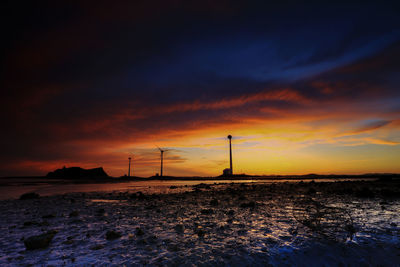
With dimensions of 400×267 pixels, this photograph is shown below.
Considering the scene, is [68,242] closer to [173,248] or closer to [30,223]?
[173,248]

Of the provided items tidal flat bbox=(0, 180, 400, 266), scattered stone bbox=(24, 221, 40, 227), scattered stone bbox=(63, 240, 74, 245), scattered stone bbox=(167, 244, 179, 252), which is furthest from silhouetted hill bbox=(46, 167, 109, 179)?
scattered stone bbox=(167, 244, 179, 252)

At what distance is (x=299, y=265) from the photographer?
4.75 metres

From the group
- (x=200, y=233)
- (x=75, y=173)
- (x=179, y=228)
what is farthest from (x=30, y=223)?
(x=75, y=173)

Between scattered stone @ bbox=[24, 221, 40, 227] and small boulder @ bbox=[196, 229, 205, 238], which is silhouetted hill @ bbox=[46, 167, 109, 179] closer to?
scattered stone @ bbox=[24, 221, 40, 227]

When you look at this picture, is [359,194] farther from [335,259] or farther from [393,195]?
[335,259]

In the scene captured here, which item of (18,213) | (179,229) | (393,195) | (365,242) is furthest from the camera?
(393,195)

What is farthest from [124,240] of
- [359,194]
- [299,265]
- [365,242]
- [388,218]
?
[359,194]

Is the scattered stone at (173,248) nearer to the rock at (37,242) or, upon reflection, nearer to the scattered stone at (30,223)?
the rock at (37,242)

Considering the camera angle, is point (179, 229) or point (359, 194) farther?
point (359, 194)

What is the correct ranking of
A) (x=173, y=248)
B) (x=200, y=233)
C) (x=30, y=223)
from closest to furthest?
1. (x=173, y=248)
2. (x=200, y=233)
3. (x=30, y=223)

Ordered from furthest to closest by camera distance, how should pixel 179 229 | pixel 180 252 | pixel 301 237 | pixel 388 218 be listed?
1. pixel 388 218
2. pixel 179 229
3. pixel 301 237
4. pixel 180 252

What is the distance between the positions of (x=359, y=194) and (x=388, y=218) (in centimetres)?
936

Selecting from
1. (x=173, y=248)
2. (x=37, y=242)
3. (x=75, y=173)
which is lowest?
(x=173, y=248)

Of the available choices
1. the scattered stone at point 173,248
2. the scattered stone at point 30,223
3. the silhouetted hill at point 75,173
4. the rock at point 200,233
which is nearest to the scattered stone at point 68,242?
the scattered stone at point 173,248
